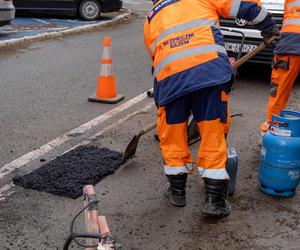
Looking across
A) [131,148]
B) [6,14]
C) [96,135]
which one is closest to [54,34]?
[6,14]

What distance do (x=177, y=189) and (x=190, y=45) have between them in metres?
1.10

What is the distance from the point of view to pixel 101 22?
580 inches

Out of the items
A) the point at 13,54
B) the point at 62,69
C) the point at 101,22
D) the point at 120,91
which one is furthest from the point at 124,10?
the point at 120,91

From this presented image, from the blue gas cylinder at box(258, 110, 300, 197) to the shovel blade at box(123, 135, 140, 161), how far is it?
1.18m

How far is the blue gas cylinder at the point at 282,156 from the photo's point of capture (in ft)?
13.1

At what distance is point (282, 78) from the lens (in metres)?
4.85

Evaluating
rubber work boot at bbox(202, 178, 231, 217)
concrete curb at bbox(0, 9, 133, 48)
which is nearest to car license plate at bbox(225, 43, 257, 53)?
rubber work boot at bbox(202, 178, 231, 217)

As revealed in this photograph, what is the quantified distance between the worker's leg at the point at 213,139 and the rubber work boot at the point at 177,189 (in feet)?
0.67

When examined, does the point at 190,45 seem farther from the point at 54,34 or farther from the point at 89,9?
the point at 89,9

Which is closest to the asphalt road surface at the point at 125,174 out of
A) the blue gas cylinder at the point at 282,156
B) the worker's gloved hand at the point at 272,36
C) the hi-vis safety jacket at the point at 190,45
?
the blue gas cylinder at the point at 282,156

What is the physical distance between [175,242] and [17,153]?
2.13 metres

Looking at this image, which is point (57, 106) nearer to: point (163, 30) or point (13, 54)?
point (163, 30)

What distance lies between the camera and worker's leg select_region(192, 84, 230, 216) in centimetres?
363

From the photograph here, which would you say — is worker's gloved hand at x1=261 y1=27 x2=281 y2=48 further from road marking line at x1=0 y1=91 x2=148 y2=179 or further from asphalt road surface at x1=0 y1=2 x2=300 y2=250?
road marking line at x1=0 y1=91 x2=148 y2=179
